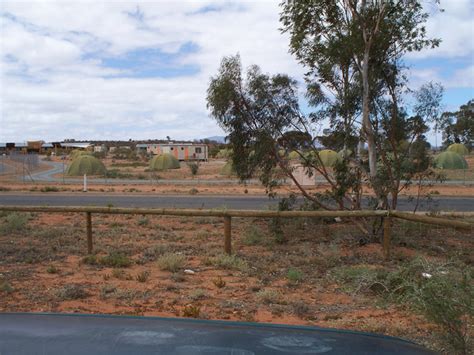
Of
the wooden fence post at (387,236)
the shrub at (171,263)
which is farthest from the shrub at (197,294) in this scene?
the wooden fence post at (387,236)

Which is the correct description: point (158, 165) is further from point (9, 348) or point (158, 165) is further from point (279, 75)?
point (9, 348)

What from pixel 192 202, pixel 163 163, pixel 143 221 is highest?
pixel 163 163

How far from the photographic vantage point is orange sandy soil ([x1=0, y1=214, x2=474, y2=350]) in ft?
21.3

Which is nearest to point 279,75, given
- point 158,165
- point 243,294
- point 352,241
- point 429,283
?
point 352,241

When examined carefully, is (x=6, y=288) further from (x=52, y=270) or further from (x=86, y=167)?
(x=86, y=167)

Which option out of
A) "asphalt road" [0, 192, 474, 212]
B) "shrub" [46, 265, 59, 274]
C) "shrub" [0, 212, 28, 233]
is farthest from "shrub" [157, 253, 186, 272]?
"asphalt road" [0, 192, 474, 212]

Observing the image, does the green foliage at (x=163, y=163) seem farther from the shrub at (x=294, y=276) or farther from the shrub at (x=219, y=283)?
the shrub at (x=219, y=283)

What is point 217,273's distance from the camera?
884 cm

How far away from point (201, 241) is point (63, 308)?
223 inches

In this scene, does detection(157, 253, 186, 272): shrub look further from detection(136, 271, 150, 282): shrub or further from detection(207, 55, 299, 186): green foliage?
detection(207, 55, 299, 186): green foliage

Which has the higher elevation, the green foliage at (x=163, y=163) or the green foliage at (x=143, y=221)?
the green foliage at (x=163, y=163)

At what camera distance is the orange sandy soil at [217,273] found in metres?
6.48

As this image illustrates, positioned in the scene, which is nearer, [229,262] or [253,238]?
[229,262]

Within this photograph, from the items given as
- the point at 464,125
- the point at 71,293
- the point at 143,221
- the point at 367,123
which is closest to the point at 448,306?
the point at 71,293
